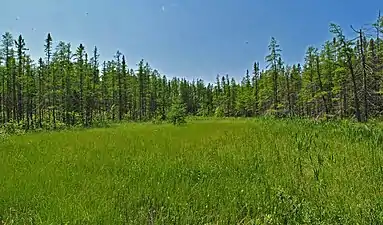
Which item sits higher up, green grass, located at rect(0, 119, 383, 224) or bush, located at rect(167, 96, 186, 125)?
bush, located at rect(167, 96, 186, 125)

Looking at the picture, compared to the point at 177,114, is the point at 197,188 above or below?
below

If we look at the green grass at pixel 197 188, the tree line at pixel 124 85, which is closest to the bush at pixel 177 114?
the tree line at pixel 124 85

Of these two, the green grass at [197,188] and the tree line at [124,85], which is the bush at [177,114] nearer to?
the tree line at [124,85]

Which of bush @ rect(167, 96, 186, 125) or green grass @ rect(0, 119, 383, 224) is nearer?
green grass @ rect(0, 119, 383, 224)

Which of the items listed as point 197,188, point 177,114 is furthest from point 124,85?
point 197,188

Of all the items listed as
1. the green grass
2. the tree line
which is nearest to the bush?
the tree line

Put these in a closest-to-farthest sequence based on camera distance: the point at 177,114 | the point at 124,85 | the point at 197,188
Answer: the point at 197,188 < the point at 177,114 < the point at 124,85

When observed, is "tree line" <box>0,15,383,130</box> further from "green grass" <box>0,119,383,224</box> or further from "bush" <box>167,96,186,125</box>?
"green grass" <box>0,119,383,224</box>

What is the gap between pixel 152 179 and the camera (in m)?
6.19

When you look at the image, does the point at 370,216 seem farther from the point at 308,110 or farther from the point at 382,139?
the point at 308,110

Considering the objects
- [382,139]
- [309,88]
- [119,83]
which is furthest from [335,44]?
[119,83]

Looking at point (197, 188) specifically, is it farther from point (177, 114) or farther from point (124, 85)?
point (124, 85)

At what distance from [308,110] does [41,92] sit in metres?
56.7

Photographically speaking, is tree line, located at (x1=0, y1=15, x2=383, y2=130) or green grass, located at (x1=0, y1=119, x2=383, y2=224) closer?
green grass, located at (x1=0, y1=119, x2=383, y2=224)
